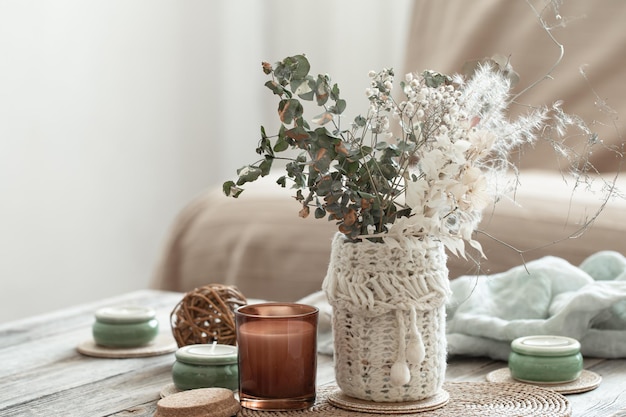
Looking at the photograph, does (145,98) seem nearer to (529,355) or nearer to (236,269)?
(236,269)

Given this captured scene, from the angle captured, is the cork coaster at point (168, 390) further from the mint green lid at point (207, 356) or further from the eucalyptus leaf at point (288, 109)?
the eucalyptus leaf at point (288, 109)

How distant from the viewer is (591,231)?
1.56m

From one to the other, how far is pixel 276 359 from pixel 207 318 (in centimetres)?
26

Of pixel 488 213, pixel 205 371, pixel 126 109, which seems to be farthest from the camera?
pixel 126 109

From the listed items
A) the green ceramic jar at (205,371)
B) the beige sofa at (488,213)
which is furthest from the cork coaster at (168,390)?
the beige sofa at (488,213)

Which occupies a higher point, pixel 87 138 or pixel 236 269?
pixel 87 138

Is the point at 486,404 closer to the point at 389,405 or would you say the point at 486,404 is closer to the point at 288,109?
the point at 389,405

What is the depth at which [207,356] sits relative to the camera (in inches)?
36.5

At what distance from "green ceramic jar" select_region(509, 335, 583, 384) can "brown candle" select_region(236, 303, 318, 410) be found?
233mm

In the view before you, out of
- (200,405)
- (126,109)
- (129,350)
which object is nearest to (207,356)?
(200,405)

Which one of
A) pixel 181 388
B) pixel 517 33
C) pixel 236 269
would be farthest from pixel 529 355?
pixel 517 33

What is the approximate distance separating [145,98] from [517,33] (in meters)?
1.26

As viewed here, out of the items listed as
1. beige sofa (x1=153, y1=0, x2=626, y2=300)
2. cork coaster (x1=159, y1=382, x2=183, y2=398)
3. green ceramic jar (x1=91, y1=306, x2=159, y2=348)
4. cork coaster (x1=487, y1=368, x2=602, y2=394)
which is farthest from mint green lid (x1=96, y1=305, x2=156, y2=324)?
beige sofa (x1=153, y1=0, x2=626, y2=300)

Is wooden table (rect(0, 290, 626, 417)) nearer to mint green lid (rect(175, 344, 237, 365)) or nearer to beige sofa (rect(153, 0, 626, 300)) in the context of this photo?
mint green lid (rect(175, 344, 237, 365))
